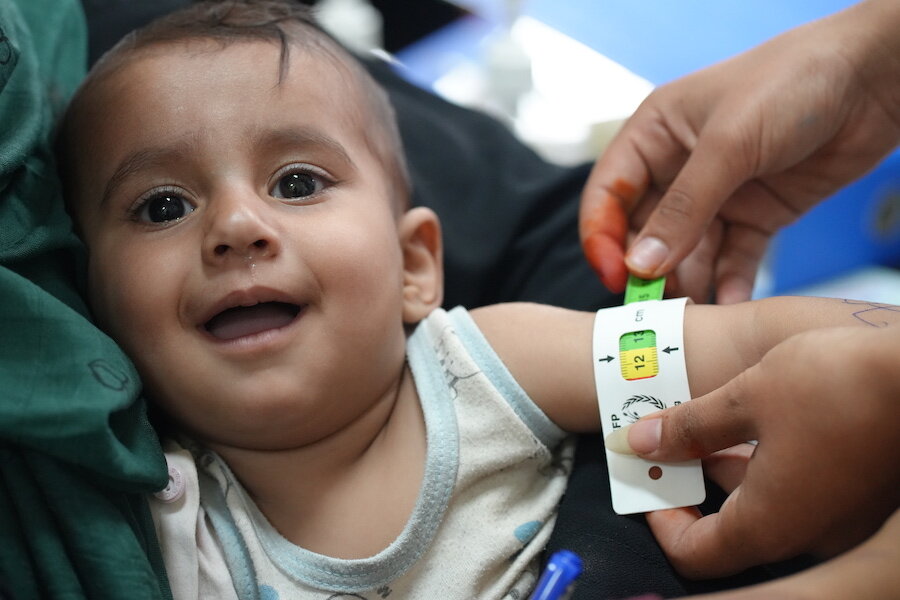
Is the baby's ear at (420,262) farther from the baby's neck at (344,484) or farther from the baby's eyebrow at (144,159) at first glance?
the baby's eyebrow at (144,159)

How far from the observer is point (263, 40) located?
3.48ft

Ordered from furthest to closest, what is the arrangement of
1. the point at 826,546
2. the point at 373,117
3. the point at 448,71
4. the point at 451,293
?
the point at 448,71 < the point at 451,293 < the point at 373,117 < the point at 826,546

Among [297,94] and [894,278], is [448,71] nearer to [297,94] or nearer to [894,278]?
[894,278]

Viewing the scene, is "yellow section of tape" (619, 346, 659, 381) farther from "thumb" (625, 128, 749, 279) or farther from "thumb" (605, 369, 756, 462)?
"thumb" (625, 128, 749, 279)

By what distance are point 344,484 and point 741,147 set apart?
660mm

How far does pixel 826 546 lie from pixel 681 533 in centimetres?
14

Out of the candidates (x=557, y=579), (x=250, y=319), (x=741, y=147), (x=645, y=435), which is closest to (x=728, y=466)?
(x=645, y=435)

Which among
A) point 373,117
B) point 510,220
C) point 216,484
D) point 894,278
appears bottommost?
point 894,278

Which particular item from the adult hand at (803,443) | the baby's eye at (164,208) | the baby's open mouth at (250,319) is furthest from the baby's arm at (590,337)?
the baby's eye at (164,208)

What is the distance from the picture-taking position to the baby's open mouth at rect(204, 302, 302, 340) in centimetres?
94

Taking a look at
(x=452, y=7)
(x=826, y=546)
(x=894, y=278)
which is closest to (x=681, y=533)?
(x=826, y=546)

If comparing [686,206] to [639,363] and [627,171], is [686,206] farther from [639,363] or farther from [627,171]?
[639,363]

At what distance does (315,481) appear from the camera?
1.02 metres

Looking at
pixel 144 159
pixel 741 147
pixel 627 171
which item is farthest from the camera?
pixel 627 171
